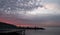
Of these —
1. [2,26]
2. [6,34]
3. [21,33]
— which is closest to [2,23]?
[2,26]

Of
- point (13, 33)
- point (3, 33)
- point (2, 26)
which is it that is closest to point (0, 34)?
point (3, 33)

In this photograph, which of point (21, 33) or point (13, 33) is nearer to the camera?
point (13, 33)

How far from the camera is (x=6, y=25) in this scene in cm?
5766

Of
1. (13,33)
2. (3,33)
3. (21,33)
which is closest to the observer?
(3,33)

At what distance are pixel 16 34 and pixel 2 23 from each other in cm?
767

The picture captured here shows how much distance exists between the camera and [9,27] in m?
58.3

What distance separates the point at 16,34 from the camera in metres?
52.6

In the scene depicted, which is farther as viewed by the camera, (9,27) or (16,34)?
(9,27)

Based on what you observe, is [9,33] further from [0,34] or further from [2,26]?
[2,26]

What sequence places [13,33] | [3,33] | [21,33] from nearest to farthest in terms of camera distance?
[3,33] < [13,33] < [21,33]

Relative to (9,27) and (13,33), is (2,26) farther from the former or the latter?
(13,33)

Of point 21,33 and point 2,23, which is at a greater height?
point 2,23

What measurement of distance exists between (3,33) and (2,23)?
11804 mm

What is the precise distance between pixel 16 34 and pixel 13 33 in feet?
8.22
